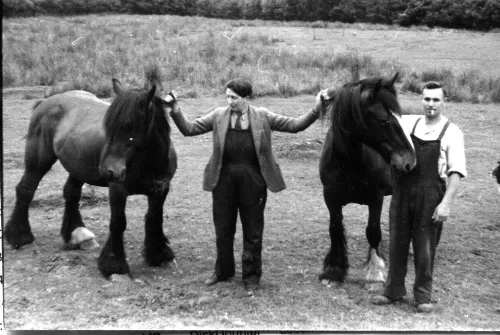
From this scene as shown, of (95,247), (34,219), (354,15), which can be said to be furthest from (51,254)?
(354,15)

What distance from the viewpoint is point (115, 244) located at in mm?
4844

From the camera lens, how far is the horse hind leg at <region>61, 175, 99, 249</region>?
18.2 ft

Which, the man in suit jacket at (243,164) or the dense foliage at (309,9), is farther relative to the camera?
the dense foliage at (309,9)

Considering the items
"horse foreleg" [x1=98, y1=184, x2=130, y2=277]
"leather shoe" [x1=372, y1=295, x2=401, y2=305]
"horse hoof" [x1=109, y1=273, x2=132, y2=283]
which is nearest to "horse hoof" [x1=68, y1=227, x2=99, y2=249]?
"horse foreleg" [x1=98, y1=184, x2=130, y2=277]

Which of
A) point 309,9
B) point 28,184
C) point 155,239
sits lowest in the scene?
point 155,239

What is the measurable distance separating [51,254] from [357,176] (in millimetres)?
3185

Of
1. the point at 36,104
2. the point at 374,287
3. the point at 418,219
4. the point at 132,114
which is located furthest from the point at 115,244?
the point at 418,219

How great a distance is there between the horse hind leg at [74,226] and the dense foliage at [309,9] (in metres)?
1.80

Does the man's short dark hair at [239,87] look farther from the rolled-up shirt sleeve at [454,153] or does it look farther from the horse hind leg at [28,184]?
the horse hind leg at [28,184]

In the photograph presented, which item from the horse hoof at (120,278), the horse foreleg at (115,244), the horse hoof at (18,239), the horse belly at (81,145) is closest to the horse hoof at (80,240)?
the horse hoof at (18,239)

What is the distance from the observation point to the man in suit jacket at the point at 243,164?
4.33m

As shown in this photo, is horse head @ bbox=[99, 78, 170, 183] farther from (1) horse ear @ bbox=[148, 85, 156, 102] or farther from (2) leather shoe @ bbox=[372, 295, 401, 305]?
(2) leather shoe @ bbox=[372, 295, 401, 305]

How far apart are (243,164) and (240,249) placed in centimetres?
154

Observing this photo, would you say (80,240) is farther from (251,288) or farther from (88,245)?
(251,288)
